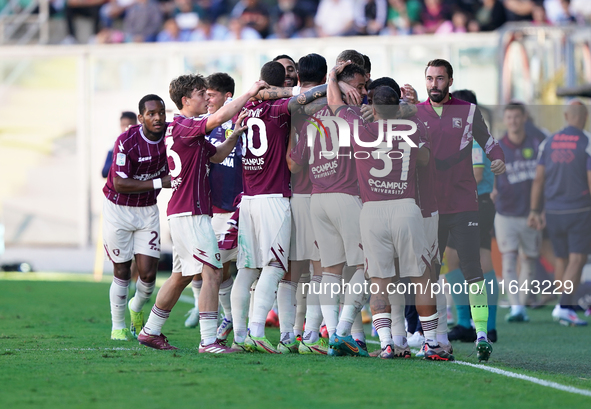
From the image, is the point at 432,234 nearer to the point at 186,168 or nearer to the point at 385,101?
the point at 385,101

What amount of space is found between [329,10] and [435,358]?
44.5ft

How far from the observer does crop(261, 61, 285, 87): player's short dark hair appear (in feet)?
21.9

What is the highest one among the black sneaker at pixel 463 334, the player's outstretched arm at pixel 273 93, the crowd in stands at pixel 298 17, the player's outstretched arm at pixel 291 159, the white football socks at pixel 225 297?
the crowd in stands at pixel 298 17

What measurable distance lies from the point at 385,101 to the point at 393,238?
3.30 ft

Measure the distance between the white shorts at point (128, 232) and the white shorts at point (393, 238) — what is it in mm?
2193

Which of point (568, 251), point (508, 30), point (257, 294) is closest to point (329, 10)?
point (508, 30)

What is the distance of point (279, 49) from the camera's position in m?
17.6

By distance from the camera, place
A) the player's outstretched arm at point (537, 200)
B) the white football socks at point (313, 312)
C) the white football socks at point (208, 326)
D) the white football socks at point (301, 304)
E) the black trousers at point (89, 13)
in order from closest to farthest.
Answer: the white football socks at point (208, 326), the white football socks at point (313, 312), the white football socks at point (301, 304), the player's outstretched arm at point (537, 200), the black trousers at point (89, 13)

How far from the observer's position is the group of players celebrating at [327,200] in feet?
20.5

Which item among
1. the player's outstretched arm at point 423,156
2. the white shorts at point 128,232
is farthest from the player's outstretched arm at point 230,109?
the white shorts at point 128,232

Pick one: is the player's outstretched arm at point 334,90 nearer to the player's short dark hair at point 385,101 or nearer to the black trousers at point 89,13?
the player's short dark hair at point 385,101

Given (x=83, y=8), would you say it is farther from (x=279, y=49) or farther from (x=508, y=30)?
(x=508, y=30)

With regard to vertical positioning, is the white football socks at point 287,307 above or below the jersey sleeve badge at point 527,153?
below

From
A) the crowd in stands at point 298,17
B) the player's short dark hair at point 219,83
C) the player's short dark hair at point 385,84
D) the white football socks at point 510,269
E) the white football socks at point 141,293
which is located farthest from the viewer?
the crowd in stands at point 298,17
